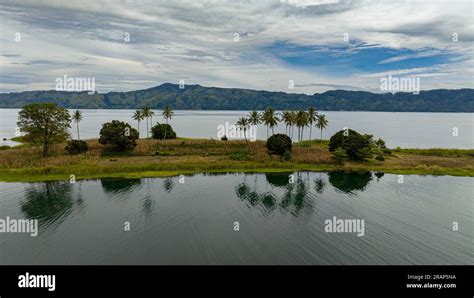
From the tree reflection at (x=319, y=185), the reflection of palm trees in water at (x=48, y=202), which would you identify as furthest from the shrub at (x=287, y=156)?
the reflection of palm trees in water at (x=48, y=202)

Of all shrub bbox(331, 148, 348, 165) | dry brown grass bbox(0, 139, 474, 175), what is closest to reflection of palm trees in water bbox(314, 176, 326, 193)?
dry brown grass bbox(0, 139, 474, 175)

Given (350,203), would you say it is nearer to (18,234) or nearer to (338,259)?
(338,259)

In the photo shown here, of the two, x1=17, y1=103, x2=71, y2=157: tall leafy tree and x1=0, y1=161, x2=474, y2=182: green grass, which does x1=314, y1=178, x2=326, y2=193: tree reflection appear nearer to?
x1=0, y1=161, x2=474, y2=182: green grass

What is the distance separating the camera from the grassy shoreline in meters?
67.8

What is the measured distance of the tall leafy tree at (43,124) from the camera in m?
80.9

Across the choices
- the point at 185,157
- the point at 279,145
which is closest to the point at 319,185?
the point at 279,145

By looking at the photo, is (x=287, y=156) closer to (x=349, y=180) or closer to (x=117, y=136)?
(x=349, y=180)

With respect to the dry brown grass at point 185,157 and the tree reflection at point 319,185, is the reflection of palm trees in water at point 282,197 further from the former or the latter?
the dry brown grass at point 185,157

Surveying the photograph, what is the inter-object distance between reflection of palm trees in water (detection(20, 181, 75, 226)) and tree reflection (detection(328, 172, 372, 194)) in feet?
162

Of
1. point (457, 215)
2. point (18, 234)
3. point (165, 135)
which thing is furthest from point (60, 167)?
Answer: point (457, 215)

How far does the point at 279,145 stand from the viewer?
93000 mm

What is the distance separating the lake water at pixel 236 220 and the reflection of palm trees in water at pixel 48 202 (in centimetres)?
14

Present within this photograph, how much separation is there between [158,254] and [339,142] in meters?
76.9
